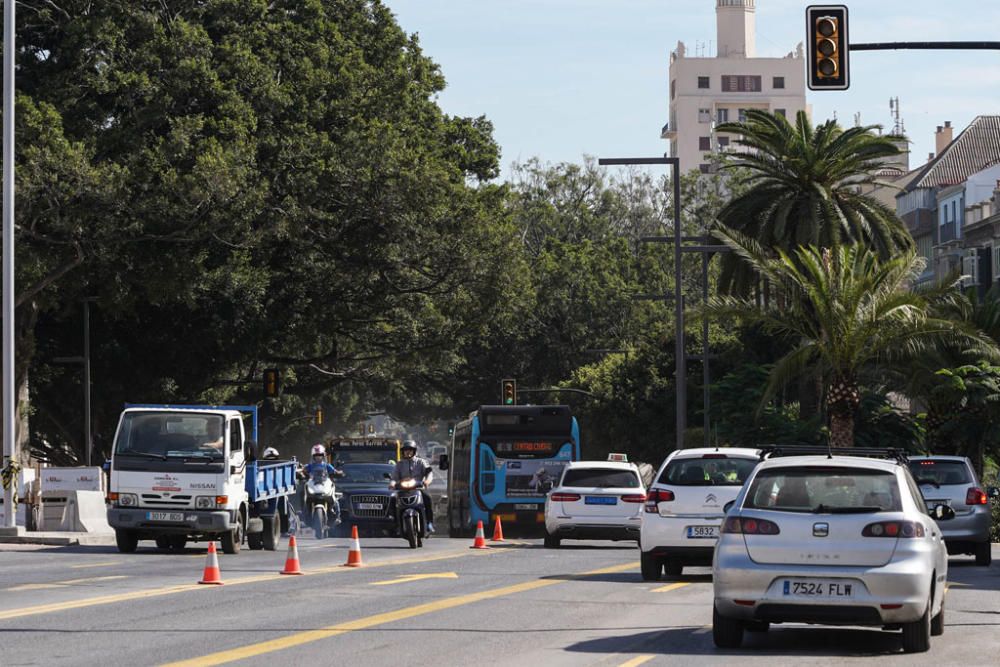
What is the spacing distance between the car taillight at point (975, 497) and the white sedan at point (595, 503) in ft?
19.4

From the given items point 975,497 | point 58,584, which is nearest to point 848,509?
point 58,584

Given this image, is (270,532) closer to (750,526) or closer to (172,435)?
(172,435)

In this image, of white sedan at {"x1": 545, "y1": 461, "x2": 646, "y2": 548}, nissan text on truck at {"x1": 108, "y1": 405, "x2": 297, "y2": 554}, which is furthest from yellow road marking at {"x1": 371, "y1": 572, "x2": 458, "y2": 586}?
white sedan at {"x1": 545, "y1": 461, "x2": 646, "y2": 548}

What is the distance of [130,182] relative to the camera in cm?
4206

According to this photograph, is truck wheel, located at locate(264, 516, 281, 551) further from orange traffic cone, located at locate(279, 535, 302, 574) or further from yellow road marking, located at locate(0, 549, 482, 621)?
orange traffic cone, located at locate(279, 535, 302, 574)

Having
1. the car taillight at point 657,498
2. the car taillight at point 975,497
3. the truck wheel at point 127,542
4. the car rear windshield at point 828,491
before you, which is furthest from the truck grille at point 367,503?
the car rear windshield at point 828,491

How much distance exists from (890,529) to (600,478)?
17.7m

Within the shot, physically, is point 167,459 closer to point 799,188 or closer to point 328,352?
point 799,188

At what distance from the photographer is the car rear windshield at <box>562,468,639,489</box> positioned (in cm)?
3020

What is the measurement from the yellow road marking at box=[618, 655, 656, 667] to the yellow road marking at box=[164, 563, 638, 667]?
8.63 feet

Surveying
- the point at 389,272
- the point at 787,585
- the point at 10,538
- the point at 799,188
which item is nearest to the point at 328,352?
the point at 389,272

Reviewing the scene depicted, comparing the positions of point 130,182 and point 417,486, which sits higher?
point 130,182

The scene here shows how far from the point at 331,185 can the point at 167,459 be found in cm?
2076

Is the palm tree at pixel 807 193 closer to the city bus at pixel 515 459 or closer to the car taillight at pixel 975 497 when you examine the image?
the city bus at pixel 515 459
